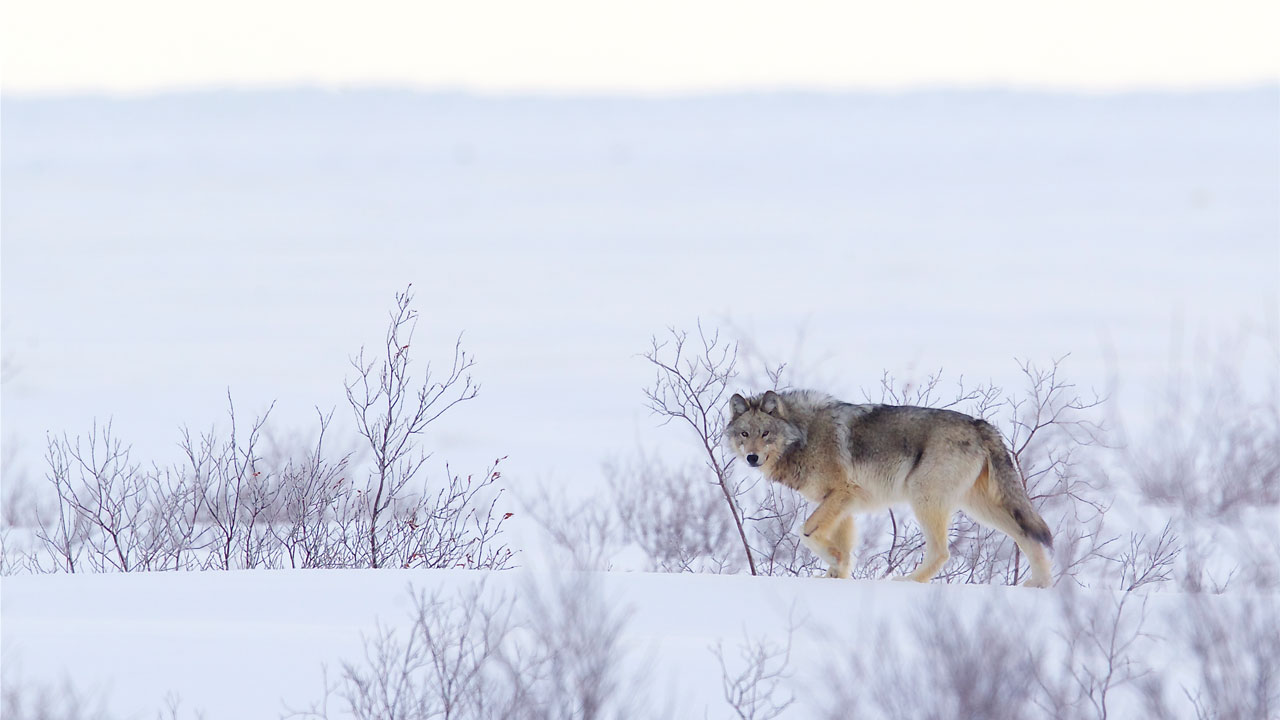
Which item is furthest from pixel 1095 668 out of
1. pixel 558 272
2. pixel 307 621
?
pixel 558 272

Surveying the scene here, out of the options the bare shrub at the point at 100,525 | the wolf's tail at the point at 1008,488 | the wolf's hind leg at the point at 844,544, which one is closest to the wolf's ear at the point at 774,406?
the wolf's hind leg at the point at 844,544

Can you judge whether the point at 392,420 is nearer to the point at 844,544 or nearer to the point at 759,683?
the point at 844,544

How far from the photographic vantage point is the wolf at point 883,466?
7.38 m

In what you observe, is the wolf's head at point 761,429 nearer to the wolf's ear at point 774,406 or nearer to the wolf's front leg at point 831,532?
the wolf's ear at point 774,406

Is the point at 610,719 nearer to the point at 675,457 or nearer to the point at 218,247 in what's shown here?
the point at 675,457

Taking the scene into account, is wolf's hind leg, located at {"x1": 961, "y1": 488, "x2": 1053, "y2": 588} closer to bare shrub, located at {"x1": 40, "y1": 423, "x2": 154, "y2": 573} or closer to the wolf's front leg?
the wolf's front leg

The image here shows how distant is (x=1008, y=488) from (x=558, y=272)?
42583 millimetres

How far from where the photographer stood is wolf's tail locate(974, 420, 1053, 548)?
7336mm

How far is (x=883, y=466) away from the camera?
7.56 meters

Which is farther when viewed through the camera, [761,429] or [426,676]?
[761,429]

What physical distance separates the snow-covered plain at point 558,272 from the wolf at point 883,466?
516mm

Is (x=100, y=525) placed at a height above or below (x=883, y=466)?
above

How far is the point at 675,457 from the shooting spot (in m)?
18.4

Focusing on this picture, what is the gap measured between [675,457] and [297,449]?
16.4 feet
